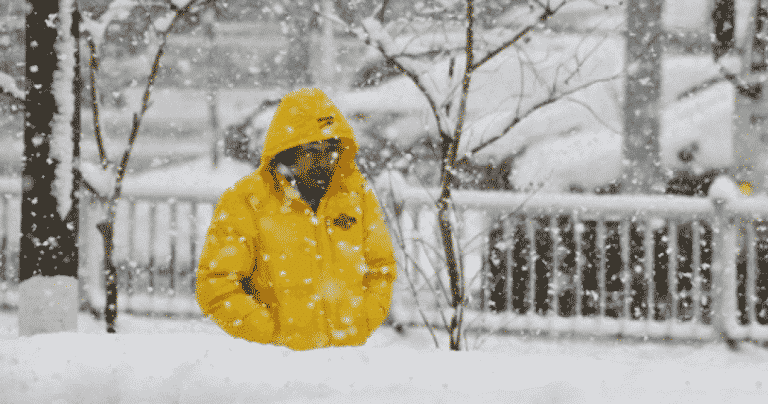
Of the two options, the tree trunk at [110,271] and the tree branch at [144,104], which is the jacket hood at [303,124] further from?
the tree trunk at [110,271]

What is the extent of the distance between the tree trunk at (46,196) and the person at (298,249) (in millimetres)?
1544

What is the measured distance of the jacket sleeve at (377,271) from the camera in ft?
7.39

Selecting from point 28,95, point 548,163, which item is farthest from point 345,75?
point 28,95

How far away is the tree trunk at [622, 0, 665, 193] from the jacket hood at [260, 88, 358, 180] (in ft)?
14.8

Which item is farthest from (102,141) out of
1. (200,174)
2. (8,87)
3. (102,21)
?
(200,174)

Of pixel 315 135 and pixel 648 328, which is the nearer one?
pixel 315 135

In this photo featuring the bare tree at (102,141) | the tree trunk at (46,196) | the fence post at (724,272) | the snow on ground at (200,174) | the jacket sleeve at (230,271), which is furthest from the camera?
the snow on ground at (200,174)

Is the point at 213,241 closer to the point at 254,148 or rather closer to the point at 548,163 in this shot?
the point at 548,163

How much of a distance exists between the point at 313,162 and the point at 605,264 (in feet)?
12.4

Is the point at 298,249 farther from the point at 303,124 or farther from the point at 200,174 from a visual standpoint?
the point at 200,174

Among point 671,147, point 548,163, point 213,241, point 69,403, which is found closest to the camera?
point 69,403

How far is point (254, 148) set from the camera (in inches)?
321

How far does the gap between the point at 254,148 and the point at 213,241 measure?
20.5ft

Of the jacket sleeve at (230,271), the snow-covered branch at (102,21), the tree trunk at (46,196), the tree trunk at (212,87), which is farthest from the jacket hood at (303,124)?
the tree trunk at (212,87)
